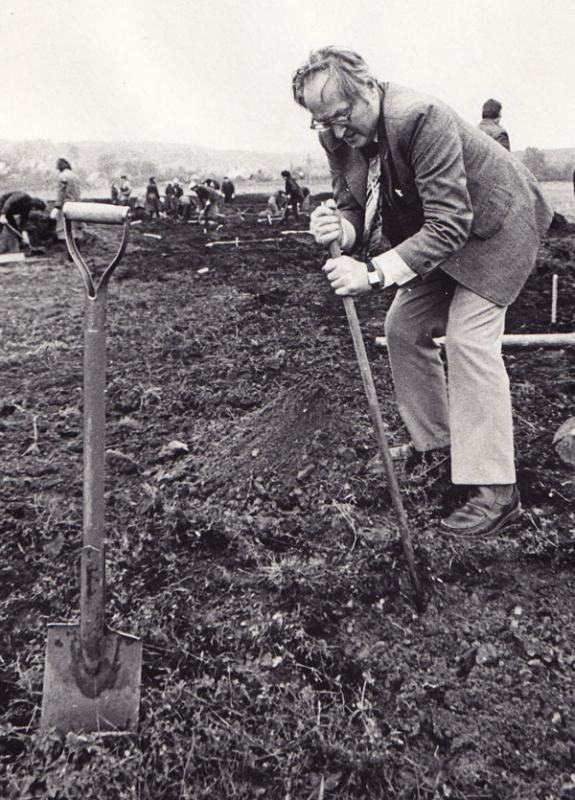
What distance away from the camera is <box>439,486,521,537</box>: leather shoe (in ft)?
8.99

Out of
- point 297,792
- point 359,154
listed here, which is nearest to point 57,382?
point 359,154

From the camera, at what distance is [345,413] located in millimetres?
3947

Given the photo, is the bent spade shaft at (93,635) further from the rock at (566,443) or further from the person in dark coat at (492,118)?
the person in dark coat at (492,118)

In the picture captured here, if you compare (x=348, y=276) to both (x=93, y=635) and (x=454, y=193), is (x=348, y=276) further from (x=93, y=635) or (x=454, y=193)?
(x=93, y=635)

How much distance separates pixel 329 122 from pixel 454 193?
526mm

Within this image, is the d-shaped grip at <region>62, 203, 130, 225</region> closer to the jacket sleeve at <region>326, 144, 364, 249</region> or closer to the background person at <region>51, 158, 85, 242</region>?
the jacket sleeve at <region>326, 144, 364, 249</region>

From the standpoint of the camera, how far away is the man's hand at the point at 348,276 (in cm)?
236

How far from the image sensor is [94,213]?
73.7 inches

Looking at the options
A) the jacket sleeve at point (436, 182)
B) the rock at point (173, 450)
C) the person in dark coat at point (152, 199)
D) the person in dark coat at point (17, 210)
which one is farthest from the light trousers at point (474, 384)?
the person in dark coat at point (152, 199)

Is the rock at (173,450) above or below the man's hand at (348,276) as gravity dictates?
below

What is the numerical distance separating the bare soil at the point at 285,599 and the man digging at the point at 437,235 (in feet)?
1.45

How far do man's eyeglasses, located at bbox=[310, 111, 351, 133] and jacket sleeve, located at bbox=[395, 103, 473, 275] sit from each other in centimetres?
21

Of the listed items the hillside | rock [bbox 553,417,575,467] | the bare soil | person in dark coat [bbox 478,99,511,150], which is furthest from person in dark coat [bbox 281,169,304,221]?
the hillside

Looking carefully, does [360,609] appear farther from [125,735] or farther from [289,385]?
[289,385]
